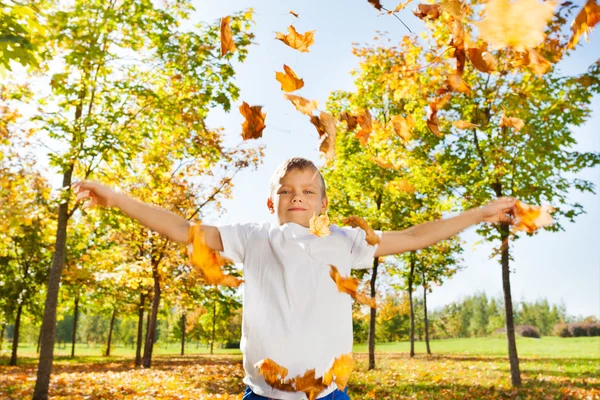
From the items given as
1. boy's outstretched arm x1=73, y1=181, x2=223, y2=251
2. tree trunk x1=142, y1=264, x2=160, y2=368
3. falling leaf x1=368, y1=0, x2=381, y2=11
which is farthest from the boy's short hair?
tree trunk x1=142, y1=264, x2=160, y2=368

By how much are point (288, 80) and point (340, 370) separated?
64.0 inches

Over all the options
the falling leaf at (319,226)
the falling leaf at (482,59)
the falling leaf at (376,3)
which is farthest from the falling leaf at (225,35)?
the falling leaf at (482,59)

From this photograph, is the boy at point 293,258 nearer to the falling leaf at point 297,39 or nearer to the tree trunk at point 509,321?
the falling leaf at point 297,39

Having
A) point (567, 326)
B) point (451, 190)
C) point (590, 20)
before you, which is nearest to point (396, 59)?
point (451, 190)

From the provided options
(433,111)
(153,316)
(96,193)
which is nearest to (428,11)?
(433,111)

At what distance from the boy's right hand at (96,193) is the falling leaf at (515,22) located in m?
1.98

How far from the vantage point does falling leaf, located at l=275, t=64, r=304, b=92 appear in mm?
2768

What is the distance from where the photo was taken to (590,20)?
2.69 meters

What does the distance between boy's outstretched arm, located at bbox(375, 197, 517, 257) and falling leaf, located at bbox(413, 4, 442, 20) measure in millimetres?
1088

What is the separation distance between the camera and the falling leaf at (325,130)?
2719 millimetres

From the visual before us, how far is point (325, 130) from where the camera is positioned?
8.99 ft

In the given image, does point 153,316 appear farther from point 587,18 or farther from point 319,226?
point 587,18

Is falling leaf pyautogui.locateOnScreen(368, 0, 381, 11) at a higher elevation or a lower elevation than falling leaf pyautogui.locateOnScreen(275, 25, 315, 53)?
higher

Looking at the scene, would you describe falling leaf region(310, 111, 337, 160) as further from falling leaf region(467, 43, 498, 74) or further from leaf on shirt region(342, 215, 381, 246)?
falling leaf region(467, 43, 498, 74)
